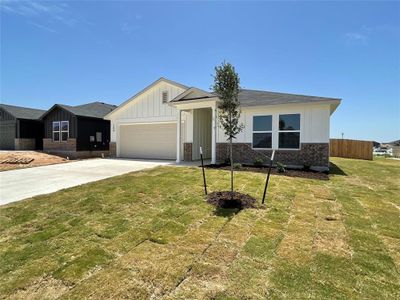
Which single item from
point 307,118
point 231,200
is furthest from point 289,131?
point 231,200

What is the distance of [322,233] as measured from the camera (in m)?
4.22

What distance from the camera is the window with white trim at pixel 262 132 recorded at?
481 inches

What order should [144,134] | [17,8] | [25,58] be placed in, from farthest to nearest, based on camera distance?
[144,134] → [25,58] → [17,8]

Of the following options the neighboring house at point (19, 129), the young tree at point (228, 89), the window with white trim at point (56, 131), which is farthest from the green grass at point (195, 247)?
the neighboring house at point (19, 129)

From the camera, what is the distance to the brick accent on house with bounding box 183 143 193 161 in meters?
14.6

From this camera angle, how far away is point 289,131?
38.5 ft

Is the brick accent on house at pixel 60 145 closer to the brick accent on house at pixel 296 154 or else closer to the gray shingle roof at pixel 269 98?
the gray shingle roof at pixel 269 98

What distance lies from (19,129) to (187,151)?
18839 millimetres

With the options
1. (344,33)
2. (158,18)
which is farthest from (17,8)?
(344,33)

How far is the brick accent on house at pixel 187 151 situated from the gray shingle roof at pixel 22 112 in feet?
61.0

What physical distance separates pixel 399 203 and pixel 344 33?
9.25m

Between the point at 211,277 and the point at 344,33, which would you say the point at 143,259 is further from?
the point at 344,33

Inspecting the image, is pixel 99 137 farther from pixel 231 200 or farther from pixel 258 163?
pixel 231 200

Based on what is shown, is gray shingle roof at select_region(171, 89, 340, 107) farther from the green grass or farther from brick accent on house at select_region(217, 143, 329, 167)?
the green grass
